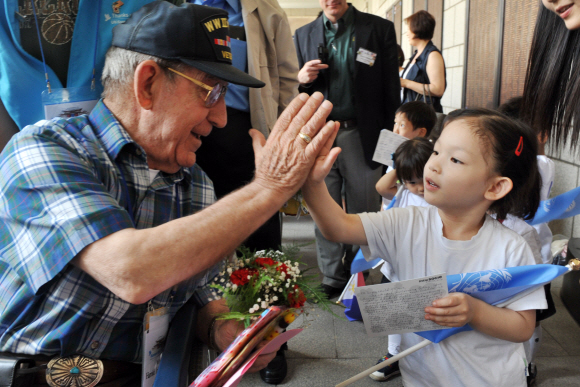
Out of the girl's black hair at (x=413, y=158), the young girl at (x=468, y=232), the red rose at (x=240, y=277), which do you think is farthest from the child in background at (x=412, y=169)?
the red rose at (x=240, y=277)

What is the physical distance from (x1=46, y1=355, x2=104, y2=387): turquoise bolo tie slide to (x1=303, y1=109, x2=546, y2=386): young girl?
72cm

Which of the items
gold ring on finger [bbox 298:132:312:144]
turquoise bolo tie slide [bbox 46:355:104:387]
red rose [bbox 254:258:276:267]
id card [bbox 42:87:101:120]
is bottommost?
turquoise bolo tie slide [bbox 46:355:104:387]

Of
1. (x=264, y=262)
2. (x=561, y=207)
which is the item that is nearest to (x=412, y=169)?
(x=561, y=207)

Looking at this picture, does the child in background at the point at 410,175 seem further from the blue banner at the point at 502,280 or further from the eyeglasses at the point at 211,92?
the eyeglasses at the point at 211,92

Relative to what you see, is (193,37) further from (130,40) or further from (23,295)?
(23,295)

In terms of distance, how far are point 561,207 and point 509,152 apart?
547mm

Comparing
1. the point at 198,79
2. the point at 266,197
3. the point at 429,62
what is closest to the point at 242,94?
the point at 198,79

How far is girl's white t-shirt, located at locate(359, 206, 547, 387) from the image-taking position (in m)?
1.36

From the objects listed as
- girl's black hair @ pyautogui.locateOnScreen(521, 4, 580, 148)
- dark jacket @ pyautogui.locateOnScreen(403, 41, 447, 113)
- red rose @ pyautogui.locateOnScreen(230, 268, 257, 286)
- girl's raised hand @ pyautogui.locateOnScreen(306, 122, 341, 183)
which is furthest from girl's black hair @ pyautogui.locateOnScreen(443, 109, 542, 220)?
dark jacket @ pyautogui.locateOnScreen(403, 41, 447, 113)

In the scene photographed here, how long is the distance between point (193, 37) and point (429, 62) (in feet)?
10.8

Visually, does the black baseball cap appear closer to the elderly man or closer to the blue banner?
the elderly man

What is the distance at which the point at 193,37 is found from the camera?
3.90 ft

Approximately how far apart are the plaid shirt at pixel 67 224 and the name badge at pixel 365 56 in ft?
7.29

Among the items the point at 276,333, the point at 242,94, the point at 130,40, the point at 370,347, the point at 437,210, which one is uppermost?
the point at 130,40
